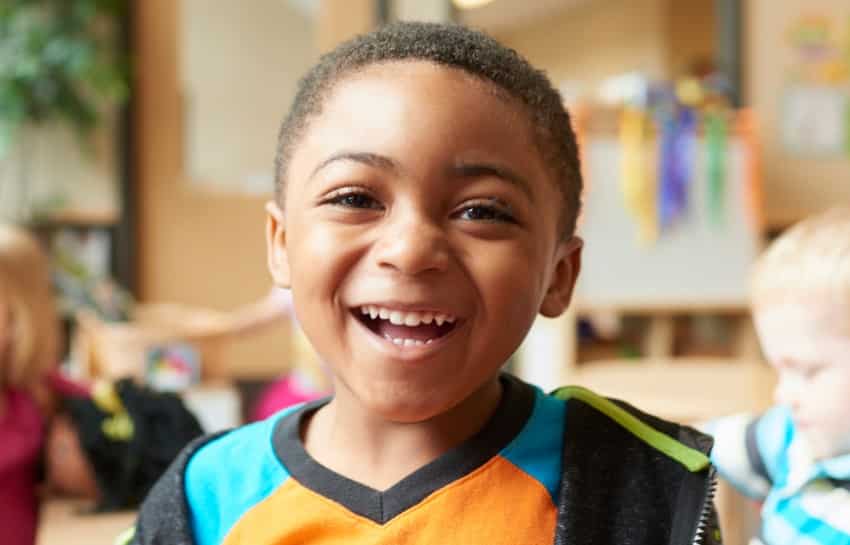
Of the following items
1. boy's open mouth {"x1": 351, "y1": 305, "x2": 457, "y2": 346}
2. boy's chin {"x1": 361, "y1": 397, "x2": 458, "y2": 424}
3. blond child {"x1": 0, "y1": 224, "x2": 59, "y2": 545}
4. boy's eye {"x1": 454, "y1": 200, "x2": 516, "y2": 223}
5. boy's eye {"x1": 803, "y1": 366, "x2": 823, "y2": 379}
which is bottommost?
blond child {"x1": 0, "y1": 224, "x2": 59, "y2": 545}

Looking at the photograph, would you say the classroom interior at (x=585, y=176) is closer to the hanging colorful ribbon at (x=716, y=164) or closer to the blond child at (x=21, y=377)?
the hanging colorful ribbon at (x=716, y=164)

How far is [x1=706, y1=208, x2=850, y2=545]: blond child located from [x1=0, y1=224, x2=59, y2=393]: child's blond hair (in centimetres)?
88

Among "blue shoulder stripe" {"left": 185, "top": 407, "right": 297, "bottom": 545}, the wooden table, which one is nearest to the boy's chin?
"blue shoulder stripe" {"left": 185, "top": 407, "right": 297, "bottom": 545}

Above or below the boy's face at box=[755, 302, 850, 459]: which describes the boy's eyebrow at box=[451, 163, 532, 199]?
above

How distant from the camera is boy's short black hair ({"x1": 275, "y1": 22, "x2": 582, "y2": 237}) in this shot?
0.64 metres

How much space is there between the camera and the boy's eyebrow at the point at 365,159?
60cm

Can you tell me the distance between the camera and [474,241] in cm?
60

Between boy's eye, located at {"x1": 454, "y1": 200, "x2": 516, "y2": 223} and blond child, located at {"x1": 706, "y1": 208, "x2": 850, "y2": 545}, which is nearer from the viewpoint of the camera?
boy's eye, located at {"x1": 454, "y1": 200, "x2": 516, "y2": 223}

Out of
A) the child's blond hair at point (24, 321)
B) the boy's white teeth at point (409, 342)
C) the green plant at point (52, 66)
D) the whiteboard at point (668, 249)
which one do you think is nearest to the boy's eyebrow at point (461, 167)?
the boy's white teeth at point (409, 342)

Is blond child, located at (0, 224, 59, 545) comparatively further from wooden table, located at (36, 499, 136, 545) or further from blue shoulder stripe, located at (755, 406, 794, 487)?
blue shoulder stripe, located at (755, 406, 794, 487)

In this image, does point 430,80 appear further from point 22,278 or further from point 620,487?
point 22,278

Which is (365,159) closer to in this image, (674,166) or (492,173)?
(492,173)

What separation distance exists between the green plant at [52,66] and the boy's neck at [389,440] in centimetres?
278

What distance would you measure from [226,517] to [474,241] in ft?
0.90
